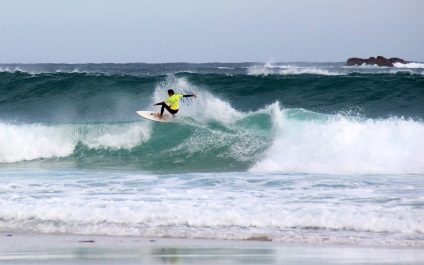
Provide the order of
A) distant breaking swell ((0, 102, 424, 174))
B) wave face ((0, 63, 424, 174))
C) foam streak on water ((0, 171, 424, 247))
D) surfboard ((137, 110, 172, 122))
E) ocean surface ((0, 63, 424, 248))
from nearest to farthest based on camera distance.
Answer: foam streak on water ((0, 171, 424, 247)) → ocean surface ((0, 63, 424, 248)) → distant breaking swell ((0, 102, 424, 174)) → wave face ((0, 63, 424, 174)) → surfboard ((137, 110, 172, 122))

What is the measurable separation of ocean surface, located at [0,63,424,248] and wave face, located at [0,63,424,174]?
0.15 ft

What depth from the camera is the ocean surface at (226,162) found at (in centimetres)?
1018

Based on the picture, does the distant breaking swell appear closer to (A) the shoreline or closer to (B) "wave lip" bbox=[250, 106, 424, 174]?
(B) "wave lip" bbox=[250, 106, 424, 174]

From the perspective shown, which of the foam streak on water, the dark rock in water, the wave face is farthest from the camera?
the dark rock in water

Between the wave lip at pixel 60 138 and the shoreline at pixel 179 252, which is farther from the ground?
the shoreline at pixel 179 252

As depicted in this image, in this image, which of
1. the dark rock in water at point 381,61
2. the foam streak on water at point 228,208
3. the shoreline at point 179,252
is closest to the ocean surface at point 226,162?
the foam streak on water at point 228,208

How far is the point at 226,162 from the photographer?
18156 mm

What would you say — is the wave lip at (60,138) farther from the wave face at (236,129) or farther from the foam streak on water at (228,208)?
the foam streak on water at (228,208)

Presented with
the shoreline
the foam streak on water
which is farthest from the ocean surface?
the shoreline

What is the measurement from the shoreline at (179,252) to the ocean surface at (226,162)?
384mm

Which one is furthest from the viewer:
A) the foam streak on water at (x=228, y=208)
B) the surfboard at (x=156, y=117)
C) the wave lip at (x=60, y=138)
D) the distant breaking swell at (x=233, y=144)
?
the wave lip at (x=60, y=138)

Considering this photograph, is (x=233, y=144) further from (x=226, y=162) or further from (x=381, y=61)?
(x=381, y=61)

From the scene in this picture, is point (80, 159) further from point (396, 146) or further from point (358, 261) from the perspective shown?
point (358, 261)

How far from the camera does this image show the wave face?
1725 centimetres
